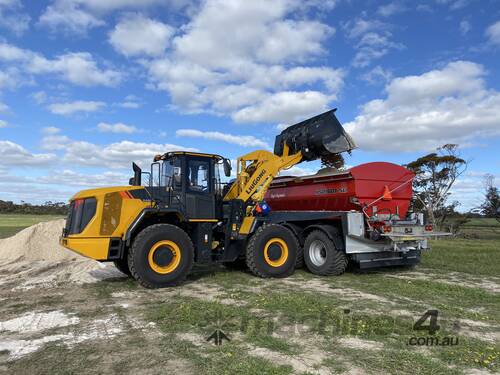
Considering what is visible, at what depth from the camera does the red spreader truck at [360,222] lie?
10.2 metres

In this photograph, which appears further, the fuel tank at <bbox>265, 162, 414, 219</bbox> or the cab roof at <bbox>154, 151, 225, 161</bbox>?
the fuel tank at <bbox>265, 162, 414, 219</bbox>

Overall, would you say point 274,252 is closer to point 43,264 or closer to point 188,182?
point 188,182

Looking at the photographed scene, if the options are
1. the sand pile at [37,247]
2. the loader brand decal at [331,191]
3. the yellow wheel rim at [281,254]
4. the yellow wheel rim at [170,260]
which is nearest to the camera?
the yellow wheel rim at [170,260]

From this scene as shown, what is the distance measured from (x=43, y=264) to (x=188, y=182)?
6082 mm

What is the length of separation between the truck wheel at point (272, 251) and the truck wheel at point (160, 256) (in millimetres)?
1637

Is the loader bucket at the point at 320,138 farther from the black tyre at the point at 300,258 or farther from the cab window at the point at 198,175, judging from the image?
the cab window at the point at 198,175

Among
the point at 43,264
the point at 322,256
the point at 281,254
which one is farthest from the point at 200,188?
the point at 43,264

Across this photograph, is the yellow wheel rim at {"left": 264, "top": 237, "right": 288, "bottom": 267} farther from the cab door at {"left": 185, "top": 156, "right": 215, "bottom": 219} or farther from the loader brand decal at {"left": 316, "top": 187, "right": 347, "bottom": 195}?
the loader brand decal at {"left": 316, "top": 187, "right": 347, "bottom": 195}

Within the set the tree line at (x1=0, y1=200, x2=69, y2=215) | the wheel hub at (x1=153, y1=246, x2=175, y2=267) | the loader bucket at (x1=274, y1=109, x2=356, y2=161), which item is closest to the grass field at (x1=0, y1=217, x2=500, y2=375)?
the wheel hub at (x1=153, y1=246, x2=175, y2=267)

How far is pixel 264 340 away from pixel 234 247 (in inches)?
203

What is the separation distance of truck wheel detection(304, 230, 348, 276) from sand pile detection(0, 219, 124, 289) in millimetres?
4674

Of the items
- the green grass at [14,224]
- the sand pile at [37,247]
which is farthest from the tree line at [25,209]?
the sand pile at [37,247]

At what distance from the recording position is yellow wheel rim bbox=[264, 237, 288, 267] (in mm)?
10359

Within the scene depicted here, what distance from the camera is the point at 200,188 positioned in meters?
10.1
